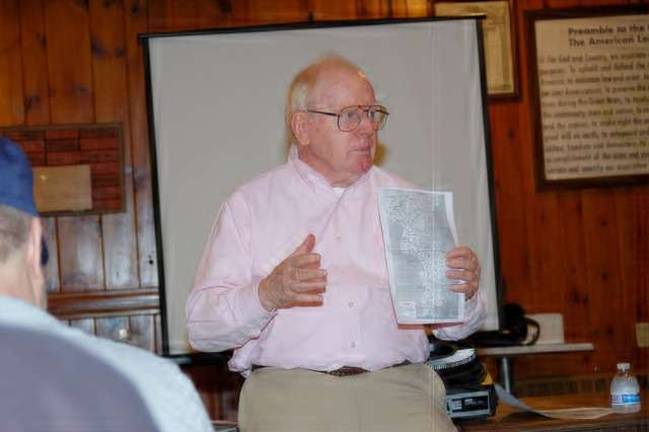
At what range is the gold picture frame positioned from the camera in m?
4.54

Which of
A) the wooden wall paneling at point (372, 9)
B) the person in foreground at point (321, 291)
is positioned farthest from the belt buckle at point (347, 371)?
the wooden wall paneling at point (372, 9)

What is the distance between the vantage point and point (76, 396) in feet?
3.08

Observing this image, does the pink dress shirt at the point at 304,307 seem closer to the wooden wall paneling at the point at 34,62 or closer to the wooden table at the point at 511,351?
the wooden table at the point at 511,351

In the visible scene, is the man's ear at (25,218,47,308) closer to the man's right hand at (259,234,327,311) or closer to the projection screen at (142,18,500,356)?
the man's right hand at (259,234,327,311)

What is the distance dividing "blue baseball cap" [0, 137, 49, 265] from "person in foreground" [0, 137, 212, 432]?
0.01 metres

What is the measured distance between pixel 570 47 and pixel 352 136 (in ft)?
7.83

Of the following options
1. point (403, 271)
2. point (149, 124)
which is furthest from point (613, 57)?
point (403, 271)

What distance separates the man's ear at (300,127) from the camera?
2588 millimetres

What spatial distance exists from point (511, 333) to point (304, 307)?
6.06 ft

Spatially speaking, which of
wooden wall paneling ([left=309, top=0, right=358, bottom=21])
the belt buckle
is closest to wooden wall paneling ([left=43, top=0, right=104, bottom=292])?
wooden wall paneling ([left=309, top=0, right=358, bottom=21])

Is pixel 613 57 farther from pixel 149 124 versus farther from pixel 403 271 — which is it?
pixel 403 271

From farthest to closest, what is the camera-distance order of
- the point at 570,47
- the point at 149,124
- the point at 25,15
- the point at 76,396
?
the point at 570,47 → the point at 25,15 → the point at 149,124 → the point at 76,396

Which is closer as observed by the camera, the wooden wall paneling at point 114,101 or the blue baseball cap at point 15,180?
the blue baseball cap at point 15,180

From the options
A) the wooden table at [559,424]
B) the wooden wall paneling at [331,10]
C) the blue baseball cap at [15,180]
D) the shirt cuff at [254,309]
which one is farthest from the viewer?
the wooden wall paneling at [331,10]
